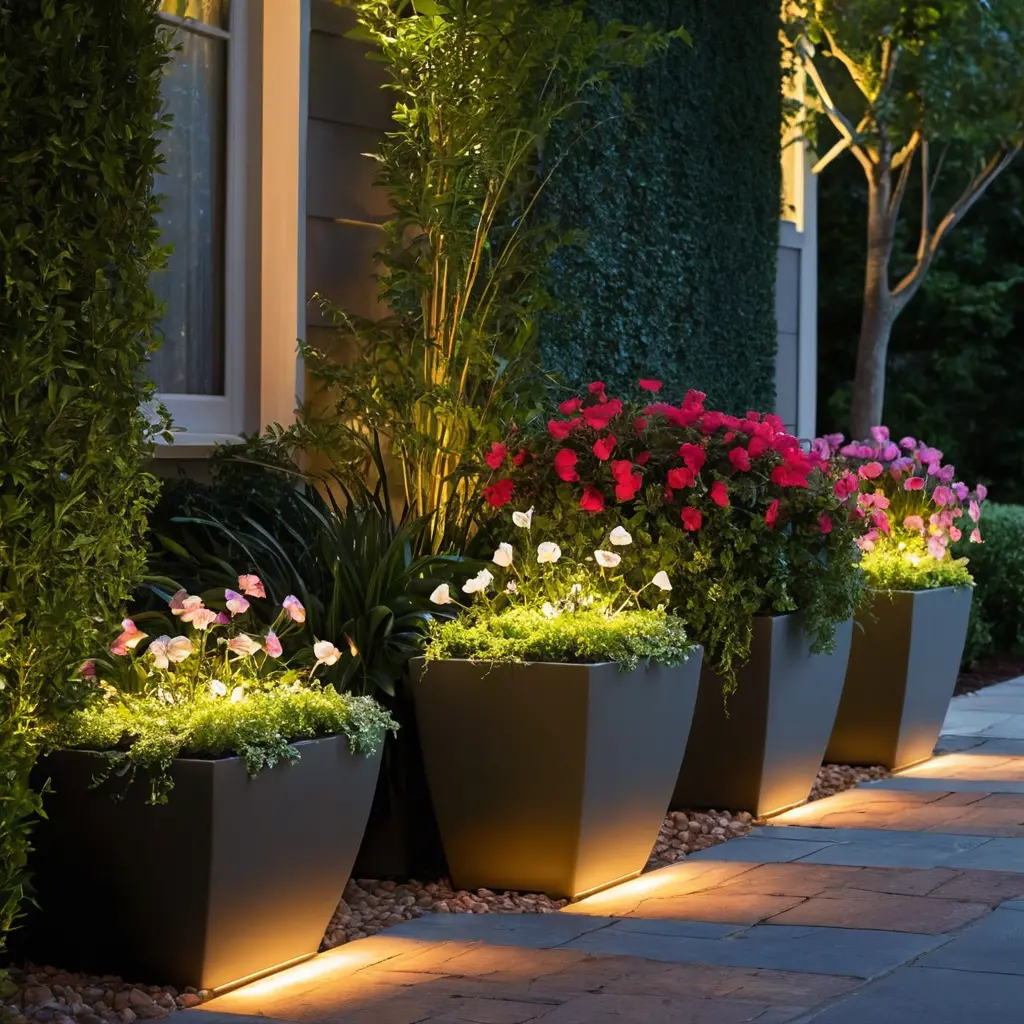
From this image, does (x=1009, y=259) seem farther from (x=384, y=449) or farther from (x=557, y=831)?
(x=557, y=831)

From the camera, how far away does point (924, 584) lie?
6.98 meters

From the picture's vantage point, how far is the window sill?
5434mm

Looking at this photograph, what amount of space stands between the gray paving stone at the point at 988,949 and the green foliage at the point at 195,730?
4.50 ft

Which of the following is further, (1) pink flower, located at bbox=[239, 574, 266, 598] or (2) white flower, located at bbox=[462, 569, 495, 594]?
(2) white flower, located at bbox=[462, 569, 495, 594]

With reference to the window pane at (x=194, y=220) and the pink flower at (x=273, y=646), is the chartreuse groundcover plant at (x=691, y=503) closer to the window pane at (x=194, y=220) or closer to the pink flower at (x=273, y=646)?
the window pane at (x=194, y=220)

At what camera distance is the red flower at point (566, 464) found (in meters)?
5.33

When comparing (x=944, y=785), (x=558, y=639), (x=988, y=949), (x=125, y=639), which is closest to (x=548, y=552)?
(x=558, y=639)

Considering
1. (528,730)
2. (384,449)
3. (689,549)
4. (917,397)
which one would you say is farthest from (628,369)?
(917,397)

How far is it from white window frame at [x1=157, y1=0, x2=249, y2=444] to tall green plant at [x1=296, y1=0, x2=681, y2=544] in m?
0.25

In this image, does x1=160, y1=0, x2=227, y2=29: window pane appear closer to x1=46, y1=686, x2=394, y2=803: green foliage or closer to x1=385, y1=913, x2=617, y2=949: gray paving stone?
x1=46, y1=686, x2=394, y2=803: green foliage

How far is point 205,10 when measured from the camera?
567cm

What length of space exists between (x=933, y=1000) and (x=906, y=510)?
13.5ft

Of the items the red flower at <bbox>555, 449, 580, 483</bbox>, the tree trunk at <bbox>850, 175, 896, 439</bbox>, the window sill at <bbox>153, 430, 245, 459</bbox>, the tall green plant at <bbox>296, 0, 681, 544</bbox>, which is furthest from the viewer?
the tree trunk at <bbox>850, 175, 896, 439</bbox>

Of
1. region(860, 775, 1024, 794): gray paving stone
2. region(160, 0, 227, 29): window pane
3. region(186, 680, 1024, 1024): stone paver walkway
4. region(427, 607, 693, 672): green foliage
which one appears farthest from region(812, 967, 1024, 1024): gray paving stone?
region(160, 0, 227, 29): window pane
